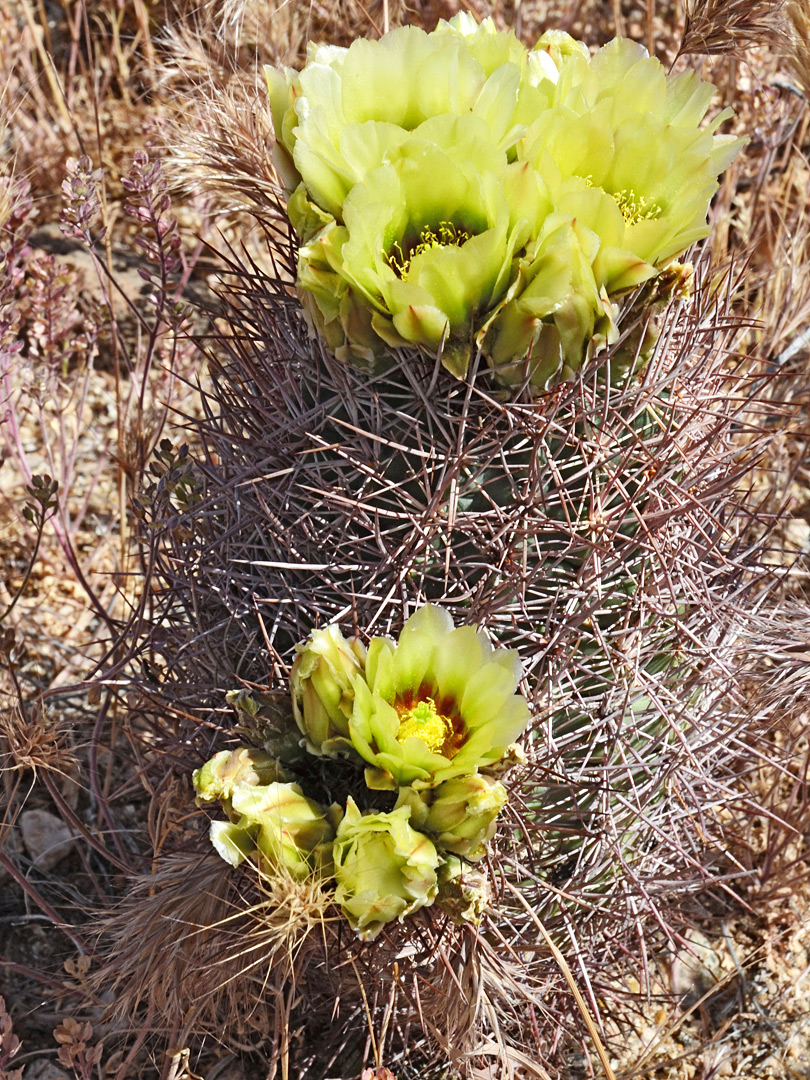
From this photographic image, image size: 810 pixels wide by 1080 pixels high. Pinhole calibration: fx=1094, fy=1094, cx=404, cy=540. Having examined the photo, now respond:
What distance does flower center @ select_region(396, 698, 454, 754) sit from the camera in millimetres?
1040

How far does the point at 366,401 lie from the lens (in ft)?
3.72

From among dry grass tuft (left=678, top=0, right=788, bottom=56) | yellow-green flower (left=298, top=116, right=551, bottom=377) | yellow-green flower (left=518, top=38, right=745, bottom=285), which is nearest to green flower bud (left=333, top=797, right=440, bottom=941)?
yellow-green flower (left=298, top=116, right=551, bottom=377)

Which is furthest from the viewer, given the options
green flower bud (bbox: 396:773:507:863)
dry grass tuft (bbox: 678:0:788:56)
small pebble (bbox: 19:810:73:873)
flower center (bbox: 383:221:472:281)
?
small pebble (bbox: 19:810:73:873)

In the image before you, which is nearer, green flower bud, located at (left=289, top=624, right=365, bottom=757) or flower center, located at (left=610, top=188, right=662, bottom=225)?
green flower bud, located at (left=289, top=624, right=365, bottom=757)

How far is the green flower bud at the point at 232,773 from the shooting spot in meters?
1.03

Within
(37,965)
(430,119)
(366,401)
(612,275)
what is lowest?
(37,965)

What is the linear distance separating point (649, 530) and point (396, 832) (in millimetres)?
423

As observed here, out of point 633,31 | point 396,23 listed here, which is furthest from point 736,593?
point 633,31

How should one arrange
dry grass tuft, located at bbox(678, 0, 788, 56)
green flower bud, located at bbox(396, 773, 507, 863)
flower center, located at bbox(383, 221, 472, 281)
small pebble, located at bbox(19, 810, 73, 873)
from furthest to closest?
small pebble, located at bbox(19, 810, 73, 873)
dry grass tuft, located at bbox(678, 0, 788, 56)
flower center, located at bbox(383, 221, 472, 281)
green flower bud, located at bbox(396, 773, 507, 863)

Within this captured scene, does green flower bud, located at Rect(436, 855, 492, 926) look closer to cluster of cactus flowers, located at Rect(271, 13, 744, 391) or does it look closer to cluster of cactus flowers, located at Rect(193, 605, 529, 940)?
cluster of cactus flowers, located at Rect(193, 605, 529, 940)

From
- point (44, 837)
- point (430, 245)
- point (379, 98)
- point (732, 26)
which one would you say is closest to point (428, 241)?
point (430, 245)

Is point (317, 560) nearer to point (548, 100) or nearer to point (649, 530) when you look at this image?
point (649, 530)

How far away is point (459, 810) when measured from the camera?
100 cm

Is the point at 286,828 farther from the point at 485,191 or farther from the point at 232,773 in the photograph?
the point at 485,191
